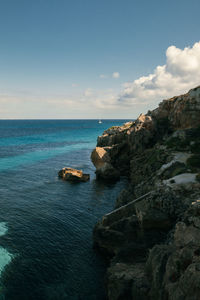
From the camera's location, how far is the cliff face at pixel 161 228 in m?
14.7

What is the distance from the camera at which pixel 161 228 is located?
24.8 m

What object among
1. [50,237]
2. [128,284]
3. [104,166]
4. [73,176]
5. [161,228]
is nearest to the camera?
[128,284]

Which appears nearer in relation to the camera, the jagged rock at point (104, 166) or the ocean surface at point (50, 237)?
the ocean surface at point (50, 237)

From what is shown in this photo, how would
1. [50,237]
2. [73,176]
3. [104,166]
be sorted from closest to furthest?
[50,237] < [73,176] < [104,166]

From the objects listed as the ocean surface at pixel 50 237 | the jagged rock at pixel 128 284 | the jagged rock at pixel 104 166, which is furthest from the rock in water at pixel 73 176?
the jagged rock at pixel 128 284

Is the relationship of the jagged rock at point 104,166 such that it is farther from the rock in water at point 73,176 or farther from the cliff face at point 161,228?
the cliff face at point 161,228

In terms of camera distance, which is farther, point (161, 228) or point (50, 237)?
point (50, 237)

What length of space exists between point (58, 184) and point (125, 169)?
897 inches

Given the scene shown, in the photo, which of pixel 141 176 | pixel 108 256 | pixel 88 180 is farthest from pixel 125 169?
pixel 108 256

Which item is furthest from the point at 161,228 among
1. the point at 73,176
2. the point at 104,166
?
the point at 104,166

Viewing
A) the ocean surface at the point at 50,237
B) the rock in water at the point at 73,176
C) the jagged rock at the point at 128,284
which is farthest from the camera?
the rock in water at the point at 73,176

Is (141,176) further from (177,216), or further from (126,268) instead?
(126,268)

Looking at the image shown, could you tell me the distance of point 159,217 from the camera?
2484 cm

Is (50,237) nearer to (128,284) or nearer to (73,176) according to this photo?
(128,284)
